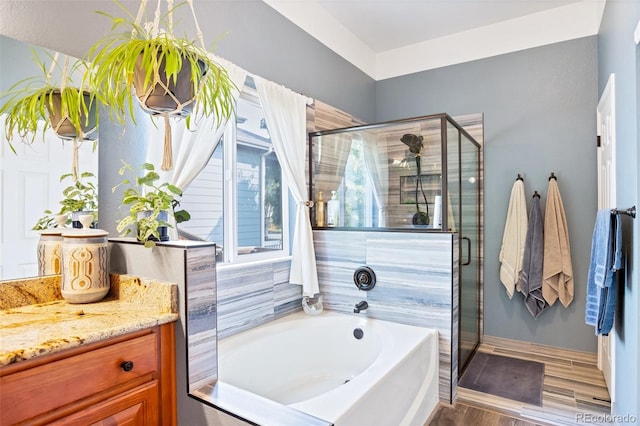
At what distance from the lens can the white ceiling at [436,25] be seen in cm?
303

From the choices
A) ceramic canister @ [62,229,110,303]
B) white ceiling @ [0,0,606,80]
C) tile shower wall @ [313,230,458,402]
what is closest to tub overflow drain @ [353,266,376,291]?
tile shower wall @ [313,230,458,402]

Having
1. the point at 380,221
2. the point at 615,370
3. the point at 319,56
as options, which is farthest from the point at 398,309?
the point at 319,56

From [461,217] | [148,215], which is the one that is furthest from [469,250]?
[148,215]

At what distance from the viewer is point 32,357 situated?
0.95m

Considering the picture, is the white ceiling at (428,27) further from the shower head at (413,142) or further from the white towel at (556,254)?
the white towel at (556,254)

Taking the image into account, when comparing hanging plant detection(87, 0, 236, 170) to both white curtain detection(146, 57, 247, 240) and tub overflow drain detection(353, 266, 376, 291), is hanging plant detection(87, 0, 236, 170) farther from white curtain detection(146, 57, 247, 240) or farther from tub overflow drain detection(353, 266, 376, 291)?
tub overflow drain detection(353, 266, 376, 291)

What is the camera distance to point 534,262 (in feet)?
10.2

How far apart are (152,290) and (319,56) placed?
96.3 inches

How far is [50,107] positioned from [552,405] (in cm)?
314

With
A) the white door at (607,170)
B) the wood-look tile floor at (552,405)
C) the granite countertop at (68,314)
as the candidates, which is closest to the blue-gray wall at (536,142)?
the white door at (607,170)

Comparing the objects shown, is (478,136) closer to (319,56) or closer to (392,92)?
(392,92)

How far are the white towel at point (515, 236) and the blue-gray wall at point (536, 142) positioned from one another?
3.8 inches

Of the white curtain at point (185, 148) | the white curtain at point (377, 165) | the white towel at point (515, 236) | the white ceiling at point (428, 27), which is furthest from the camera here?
the white towel at point (515, 236)

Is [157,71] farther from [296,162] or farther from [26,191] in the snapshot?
[296,162]
